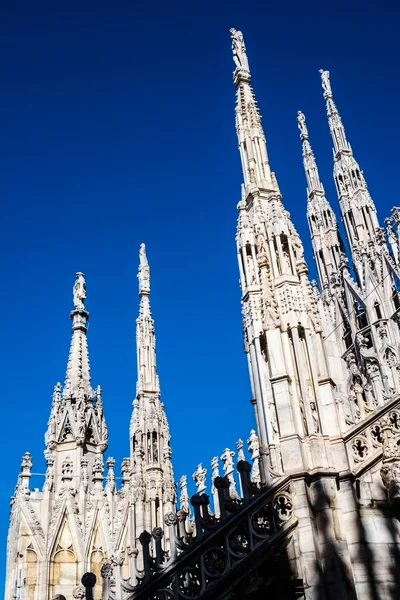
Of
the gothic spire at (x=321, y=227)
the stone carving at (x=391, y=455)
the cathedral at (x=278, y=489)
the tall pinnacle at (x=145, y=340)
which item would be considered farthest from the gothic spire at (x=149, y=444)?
the gothic spire at (x=321, y=227)

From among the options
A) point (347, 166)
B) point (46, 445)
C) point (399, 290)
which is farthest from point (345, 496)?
point (347, 166)

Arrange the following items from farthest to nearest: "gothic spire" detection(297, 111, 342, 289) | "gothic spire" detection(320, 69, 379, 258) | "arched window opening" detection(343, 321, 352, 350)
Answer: "gothic spire" detection(297, 111, 342, 289)
"gothic spire" detection(320, 69, 379, 258)
"arched window opening" detection(343, 321, 352, 350)

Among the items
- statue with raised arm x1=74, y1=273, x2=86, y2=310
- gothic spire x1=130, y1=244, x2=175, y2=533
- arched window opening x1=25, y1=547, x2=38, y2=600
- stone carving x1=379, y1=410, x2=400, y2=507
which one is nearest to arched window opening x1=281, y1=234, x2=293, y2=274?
stone carving x1=379, y1=410, x2=400, y2=507

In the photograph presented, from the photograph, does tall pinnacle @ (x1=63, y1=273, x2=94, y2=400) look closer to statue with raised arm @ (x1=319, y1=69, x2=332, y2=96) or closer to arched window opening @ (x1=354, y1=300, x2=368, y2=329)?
arched window opening @ (x1=354, y1=300, x2=368, y2=329)

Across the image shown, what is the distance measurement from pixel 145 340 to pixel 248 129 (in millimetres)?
12377

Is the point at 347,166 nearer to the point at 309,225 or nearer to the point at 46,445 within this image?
the point at 309,225

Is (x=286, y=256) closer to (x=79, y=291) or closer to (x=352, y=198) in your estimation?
(x=79, y=291)

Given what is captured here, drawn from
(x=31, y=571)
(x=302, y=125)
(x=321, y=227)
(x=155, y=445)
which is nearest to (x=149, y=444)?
(x=155, y=445)

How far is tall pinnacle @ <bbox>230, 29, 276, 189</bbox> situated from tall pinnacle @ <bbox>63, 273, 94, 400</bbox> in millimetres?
11273

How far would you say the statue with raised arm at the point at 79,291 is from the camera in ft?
78.3

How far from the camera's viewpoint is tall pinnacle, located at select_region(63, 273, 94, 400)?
21.0 metres

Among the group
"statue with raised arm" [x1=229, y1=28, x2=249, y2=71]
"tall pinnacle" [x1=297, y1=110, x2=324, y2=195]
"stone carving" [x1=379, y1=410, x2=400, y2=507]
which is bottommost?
"stone carving" [x1=379, y1=410, x2=400, y2=507]

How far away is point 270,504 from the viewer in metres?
7.85

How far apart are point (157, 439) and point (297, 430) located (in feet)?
41.5
